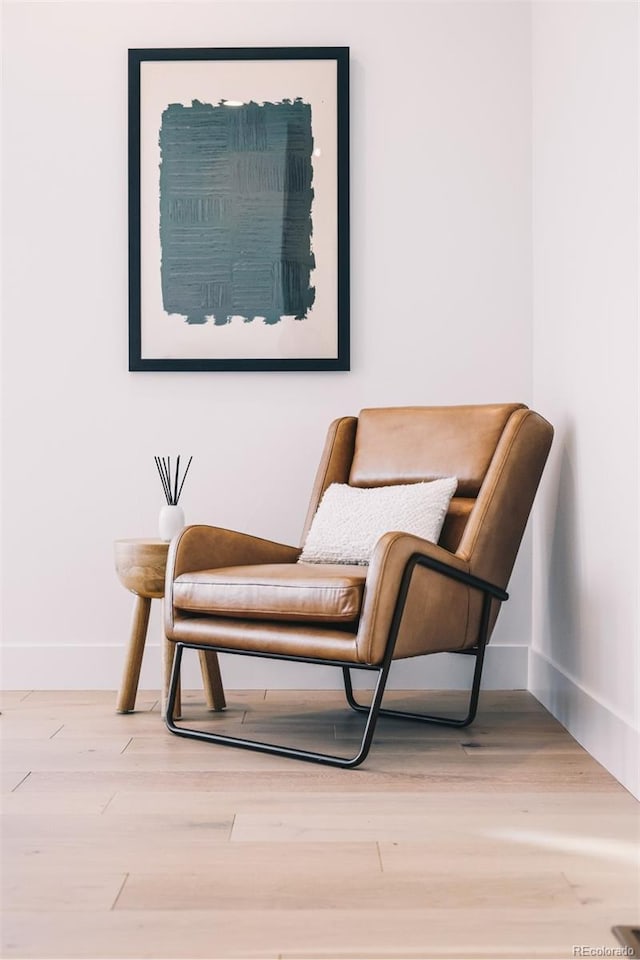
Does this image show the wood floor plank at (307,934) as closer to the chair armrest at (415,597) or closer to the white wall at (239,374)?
the chair armrest at (415,597)

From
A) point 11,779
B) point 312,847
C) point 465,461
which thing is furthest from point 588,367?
point 11,779

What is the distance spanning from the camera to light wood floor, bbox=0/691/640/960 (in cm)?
141

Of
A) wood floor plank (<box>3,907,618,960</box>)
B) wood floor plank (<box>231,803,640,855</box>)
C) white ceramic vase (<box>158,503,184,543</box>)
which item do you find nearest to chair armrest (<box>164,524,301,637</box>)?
white ceramic vase (<box>158,503,184,543</box>)

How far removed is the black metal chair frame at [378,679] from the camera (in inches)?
89.0

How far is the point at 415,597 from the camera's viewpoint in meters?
2.34

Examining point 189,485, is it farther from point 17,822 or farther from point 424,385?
point 17,822

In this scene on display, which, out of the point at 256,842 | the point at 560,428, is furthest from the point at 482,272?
the point at 256,842

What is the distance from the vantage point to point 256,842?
1785mm

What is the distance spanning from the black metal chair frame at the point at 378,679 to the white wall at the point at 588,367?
0.27m

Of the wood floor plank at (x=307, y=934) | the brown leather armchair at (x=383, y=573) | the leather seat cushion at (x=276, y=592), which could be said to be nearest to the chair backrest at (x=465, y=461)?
the brown leather armchair at (x=383, y=573)

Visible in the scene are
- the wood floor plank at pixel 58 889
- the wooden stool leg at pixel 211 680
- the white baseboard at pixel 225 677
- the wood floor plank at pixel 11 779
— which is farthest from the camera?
the white baseboard at pixel 225 677

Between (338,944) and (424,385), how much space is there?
2.22m

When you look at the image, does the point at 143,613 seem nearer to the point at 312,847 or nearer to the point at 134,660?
the point at 134,660

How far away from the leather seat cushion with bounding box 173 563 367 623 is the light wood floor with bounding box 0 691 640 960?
1.24 ft
